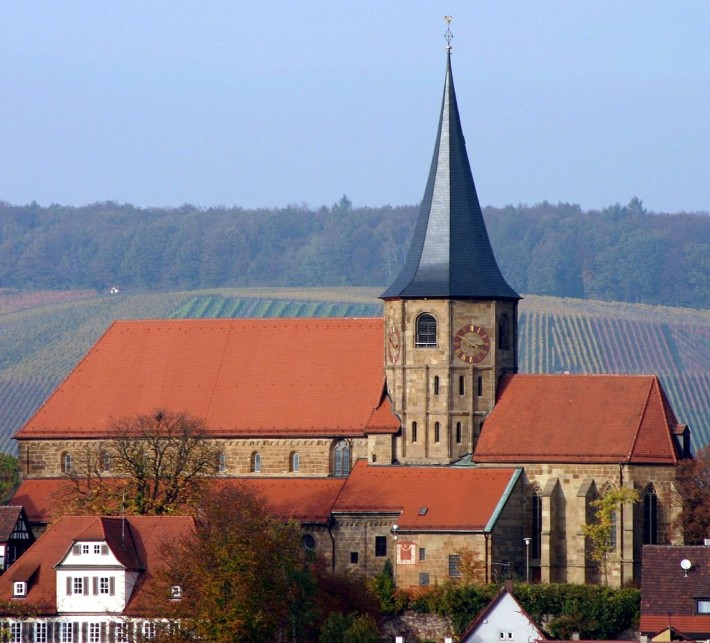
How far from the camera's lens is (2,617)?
69250 mm

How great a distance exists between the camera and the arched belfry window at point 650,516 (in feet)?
252

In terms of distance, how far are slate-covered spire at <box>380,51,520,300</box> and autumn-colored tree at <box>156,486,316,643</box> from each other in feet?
41.1

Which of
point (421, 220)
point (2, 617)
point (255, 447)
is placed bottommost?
point (2, 617)

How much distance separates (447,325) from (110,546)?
14902 mm

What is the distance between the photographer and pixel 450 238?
80000 mm

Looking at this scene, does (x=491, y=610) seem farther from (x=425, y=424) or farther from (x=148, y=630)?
(x=425, y=424)

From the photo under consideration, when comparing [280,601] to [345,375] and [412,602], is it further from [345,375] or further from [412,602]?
[345,375]

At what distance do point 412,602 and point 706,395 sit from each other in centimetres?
5915

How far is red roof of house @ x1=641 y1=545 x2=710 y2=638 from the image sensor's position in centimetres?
6581

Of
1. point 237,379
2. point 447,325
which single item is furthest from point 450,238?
point 237,379

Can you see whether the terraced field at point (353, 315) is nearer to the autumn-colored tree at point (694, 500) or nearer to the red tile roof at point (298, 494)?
the red tile roof at point (298, 494)

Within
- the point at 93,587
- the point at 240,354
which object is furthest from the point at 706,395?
the point at 93,587

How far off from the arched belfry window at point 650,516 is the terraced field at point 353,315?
4252 cm

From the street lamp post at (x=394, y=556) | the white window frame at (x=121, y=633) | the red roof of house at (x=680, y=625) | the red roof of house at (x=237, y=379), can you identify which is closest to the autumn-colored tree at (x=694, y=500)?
the street lamp post at (x=394, y=556)
